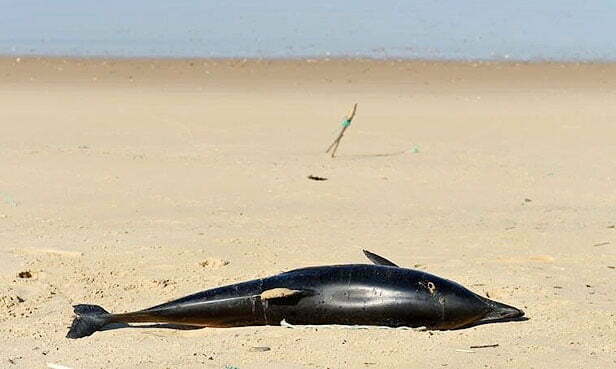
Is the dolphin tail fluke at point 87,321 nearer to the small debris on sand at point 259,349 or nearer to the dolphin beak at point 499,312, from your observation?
the small debris on sand at point 259,349

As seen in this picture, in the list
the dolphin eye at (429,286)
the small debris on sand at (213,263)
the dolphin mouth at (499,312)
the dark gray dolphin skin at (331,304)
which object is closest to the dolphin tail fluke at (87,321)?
the dark gray dolphin skin at (331,304)

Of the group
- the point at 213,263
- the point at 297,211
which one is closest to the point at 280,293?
the point at 213,263

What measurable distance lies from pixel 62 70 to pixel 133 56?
2.13 metres

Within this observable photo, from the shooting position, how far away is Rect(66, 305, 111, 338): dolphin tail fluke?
5.27 meters

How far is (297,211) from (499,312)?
302 cm

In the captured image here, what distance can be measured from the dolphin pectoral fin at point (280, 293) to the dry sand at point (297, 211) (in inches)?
6.0

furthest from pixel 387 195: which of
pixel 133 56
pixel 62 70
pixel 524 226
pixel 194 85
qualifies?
pixel 133 56

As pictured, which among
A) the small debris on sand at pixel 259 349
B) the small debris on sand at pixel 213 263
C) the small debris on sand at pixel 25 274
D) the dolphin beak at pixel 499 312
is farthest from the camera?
the small debris on sand at pixel 213 263

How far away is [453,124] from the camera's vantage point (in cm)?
1348

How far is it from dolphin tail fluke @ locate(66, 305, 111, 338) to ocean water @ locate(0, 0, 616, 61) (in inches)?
615

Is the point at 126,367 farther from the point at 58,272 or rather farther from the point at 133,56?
the point at 133,56

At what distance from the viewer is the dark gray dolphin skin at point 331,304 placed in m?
5.25

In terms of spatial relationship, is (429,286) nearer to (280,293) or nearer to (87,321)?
(280,293)

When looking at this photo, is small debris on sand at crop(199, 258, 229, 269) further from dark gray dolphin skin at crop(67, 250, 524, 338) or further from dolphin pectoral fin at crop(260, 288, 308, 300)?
dolphin pectoral fin at crop(260, 288, 308, 300)
